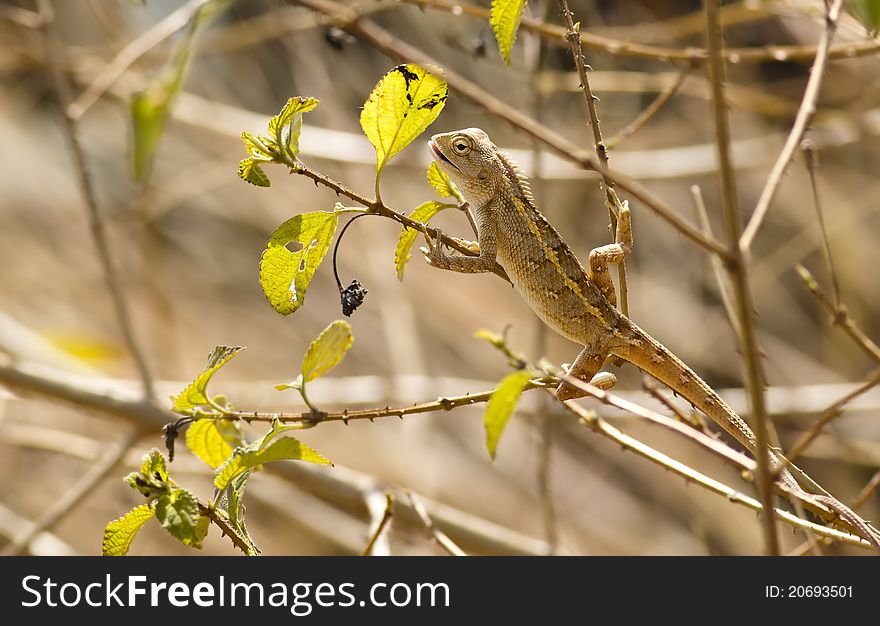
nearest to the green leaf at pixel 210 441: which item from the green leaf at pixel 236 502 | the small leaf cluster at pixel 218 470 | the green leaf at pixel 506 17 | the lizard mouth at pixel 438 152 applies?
the small leaf cluster at pixel 218 470

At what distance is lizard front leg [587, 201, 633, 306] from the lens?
184cm

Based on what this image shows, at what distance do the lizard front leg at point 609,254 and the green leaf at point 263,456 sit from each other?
0.76 m

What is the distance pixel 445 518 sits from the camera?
2559 mm

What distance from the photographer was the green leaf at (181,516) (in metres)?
1.17

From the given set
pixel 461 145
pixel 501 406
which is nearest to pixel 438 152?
pixel 461 145

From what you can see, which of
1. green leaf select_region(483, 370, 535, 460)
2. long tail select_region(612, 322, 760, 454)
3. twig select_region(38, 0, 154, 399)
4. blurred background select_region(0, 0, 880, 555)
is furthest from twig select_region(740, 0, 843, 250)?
blurred background select_region(0, 0, 880, 555)

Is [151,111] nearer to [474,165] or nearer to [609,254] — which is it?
[609,254]

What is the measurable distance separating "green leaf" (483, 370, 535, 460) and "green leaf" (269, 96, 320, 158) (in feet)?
1.72

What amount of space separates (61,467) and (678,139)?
4.28m

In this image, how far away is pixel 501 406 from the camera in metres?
0.97

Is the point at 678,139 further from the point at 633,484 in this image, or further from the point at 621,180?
the point at 621,180

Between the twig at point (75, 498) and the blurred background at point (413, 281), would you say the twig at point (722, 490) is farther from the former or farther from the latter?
the blurred background at point (413, 281)

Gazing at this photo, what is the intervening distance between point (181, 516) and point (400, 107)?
2.21 feet
